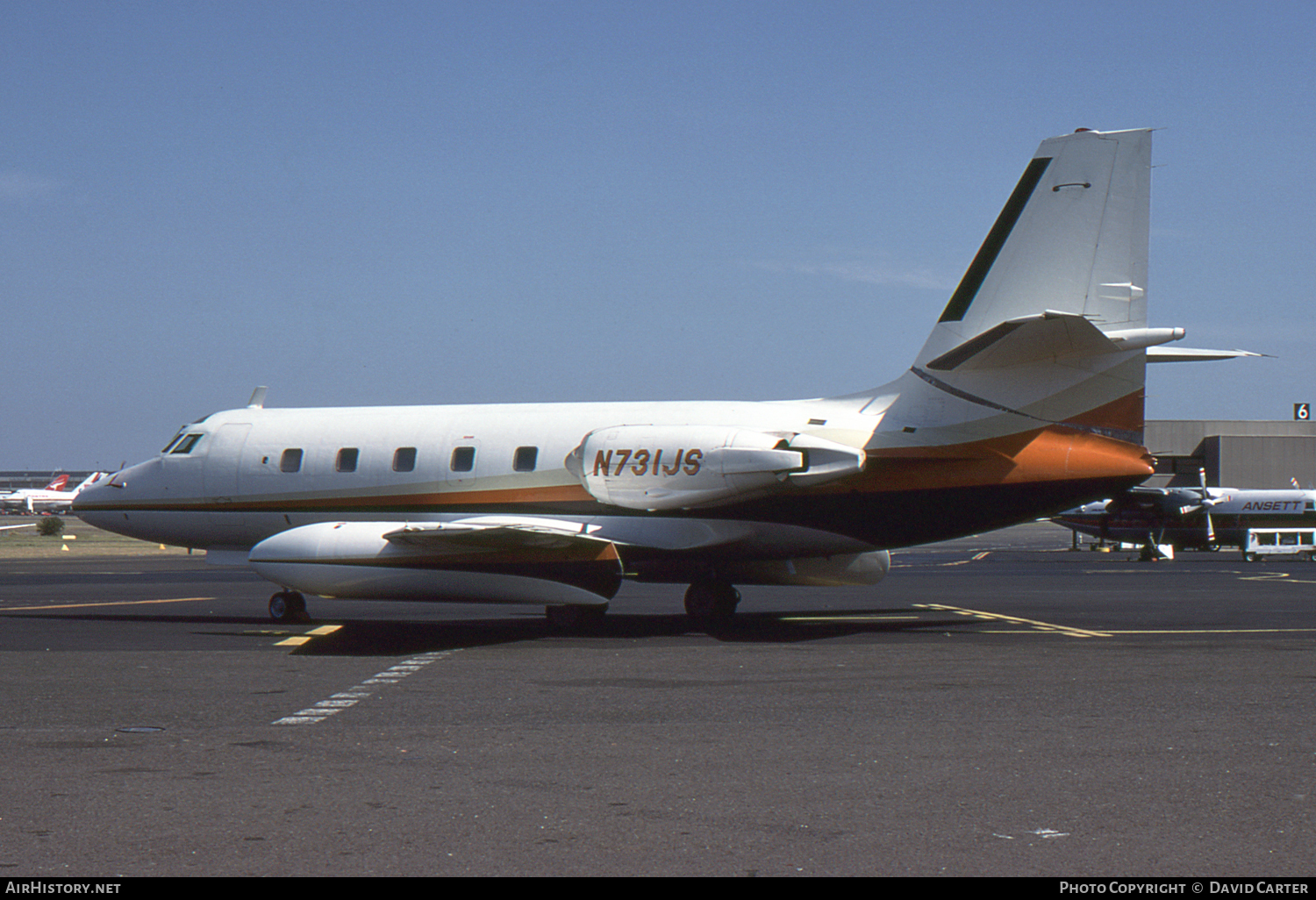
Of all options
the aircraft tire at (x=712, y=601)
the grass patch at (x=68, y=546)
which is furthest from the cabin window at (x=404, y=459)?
the grass patch at (x=68, y=546)

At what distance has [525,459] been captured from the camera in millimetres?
20453

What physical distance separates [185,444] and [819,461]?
13.0m

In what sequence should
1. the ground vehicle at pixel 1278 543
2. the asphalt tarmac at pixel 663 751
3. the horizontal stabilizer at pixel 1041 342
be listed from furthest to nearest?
the ground vehicle at pixel 1278 543, the horizontal stabilizer at pixel 1041 342, the asphalt tarmac at pixel 663 751

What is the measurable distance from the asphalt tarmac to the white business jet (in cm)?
135

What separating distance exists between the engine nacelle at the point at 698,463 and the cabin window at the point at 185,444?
857 cm

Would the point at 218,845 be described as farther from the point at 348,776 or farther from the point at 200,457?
the point at 200,457

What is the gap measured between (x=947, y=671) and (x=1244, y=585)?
21299mm

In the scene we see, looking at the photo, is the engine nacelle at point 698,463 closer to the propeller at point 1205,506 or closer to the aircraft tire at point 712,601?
the aircraft tire at point 712,601

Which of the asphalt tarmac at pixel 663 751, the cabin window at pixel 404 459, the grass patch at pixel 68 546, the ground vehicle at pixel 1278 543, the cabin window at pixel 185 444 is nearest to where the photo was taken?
the asphalt tarmac at pixel 663 751

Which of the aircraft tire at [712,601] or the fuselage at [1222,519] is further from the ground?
the fuselage at [1222,519]

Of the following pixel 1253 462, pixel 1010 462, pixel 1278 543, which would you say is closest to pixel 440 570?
pixel 1010 462

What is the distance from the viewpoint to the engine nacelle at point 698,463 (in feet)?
58.0

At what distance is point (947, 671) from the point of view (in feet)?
45.4

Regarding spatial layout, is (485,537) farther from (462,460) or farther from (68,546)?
(68,546)
